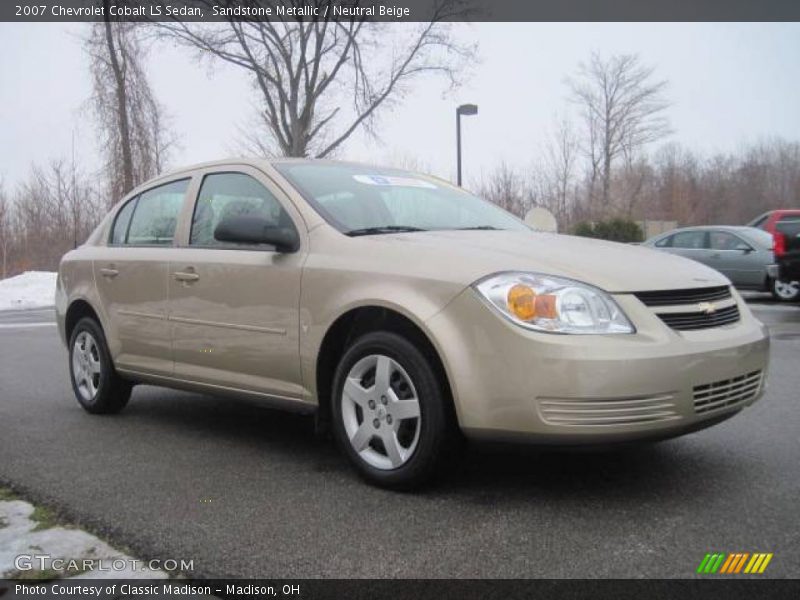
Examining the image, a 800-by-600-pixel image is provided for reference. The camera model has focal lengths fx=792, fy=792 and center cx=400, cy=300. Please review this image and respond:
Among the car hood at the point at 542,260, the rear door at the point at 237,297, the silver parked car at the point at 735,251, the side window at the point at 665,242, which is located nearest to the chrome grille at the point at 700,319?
the car hood at the point at 542,260

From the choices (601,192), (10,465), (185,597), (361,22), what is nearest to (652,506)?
(185,597)

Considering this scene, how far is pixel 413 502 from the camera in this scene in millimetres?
3332

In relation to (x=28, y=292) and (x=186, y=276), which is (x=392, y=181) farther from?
(x=28, y=292)

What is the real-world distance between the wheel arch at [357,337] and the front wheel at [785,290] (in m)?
11.4

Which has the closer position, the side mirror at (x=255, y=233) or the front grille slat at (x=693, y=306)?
the front grille slat at (x=693, y=306)

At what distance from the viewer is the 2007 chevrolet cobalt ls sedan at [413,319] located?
308 cm

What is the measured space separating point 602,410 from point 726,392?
671 mm

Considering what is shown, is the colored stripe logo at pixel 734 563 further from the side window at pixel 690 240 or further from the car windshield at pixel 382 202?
the side window at pixel 690 240

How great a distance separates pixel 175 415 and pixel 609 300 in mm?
3342

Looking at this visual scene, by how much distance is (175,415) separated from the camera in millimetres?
5391

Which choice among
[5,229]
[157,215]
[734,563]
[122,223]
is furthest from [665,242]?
[5,229]

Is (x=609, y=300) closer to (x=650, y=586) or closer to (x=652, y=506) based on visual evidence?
(x=652, y=506)

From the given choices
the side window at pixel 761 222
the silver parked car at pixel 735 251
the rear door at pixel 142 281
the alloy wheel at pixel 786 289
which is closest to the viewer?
the rear door at pixel 142 281

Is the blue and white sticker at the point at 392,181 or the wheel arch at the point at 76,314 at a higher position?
the blue and white sticker at the point at 392,181
